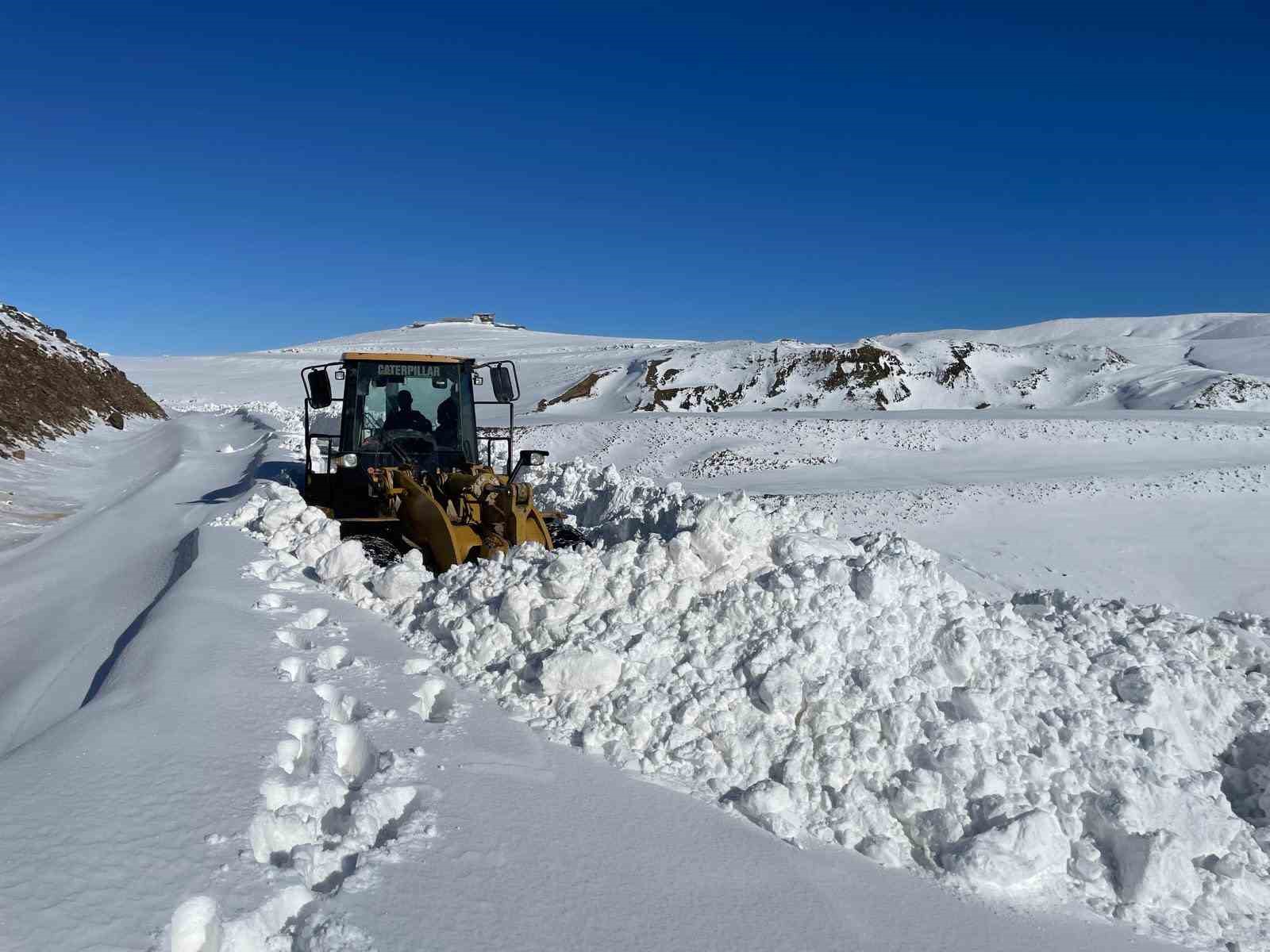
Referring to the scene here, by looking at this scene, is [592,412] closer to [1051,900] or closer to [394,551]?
[394,551]

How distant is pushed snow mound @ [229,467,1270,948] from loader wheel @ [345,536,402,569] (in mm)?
829

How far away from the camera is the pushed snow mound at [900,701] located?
338cm

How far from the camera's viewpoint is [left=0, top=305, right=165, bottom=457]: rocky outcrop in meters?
17.8

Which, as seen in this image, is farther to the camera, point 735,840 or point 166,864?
point 735,840

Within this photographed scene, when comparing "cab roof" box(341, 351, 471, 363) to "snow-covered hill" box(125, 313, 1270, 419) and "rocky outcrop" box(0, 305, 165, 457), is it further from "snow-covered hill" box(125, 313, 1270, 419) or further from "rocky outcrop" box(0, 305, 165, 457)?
"snow-covered hill" box(125, 313, 1270, 419)

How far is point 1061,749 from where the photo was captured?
3.81 meters

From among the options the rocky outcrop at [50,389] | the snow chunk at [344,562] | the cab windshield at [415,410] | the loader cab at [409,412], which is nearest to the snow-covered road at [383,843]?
the snow chunk at [344,562]

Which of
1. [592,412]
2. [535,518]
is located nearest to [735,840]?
[535,518]

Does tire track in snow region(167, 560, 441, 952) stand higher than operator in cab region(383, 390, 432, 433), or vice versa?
operator in cab region(383, 390, 432, 433)

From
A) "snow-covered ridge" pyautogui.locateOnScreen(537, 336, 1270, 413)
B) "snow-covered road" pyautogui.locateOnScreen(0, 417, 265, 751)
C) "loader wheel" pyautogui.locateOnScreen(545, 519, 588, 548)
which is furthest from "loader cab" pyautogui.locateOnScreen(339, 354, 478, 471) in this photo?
"snow-covered ridge" pyautogui.locateOnScreen(537, 336, 1270, 413)

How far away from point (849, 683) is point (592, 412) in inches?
912

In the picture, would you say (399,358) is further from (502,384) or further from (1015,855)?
(1015,855)

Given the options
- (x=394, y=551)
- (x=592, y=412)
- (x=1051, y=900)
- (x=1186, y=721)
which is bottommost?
(x=1051, y=900)

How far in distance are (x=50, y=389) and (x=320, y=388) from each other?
18.7 meters
